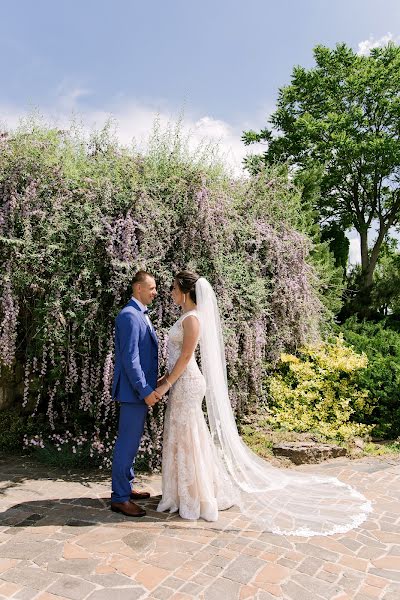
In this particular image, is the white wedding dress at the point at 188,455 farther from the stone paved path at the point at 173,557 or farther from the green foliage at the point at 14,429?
the green foliage at the point at 14,429

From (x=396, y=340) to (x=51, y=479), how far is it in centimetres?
698

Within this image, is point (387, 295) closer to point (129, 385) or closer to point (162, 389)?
point (162, 389)

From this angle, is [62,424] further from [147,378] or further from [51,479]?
[147,378]

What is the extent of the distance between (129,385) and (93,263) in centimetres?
192

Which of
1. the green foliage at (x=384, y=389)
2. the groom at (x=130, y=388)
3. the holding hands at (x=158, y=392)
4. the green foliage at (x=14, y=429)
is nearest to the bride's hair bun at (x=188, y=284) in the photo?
the groom at (x=130, y=388)

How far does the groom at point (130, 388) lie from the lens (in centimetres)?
446

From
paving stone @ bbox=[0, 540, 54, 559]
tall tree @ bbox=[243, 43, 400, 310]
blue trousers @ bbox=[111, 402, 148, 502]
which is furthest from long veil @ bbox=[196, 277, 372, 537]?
tall tree @ bbox=[243, 43, 400, 310]

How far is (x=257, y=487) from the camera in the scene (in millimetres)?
5062

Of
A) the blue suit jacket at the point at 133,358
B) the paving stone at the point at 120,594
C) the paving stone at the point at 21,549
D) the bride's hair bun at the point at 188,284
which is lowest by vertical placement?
the paving stone at the point at 120,594

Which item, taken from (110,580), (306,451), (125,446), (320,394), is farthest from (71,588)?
(320,394)

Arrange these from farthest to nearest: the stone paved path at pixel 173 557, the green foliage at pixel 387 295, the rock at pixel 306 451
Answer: the green foliage at pixel 387 295 → the rock at pixel 306 451 → the stone paved path at pixel 173 557

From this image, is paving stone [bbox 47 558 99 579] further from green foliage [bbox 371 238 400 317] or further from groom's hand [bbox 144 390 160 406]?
green foliage [bbox 371 238 400 317]

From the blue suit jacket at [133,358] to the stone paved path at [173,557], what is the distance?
106 cm

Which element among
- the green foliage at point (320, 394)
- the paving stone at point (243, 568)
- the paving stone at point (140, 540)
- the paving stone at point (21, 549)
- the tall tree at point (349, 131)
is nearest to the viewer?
the paving stone at point (243, 568)
